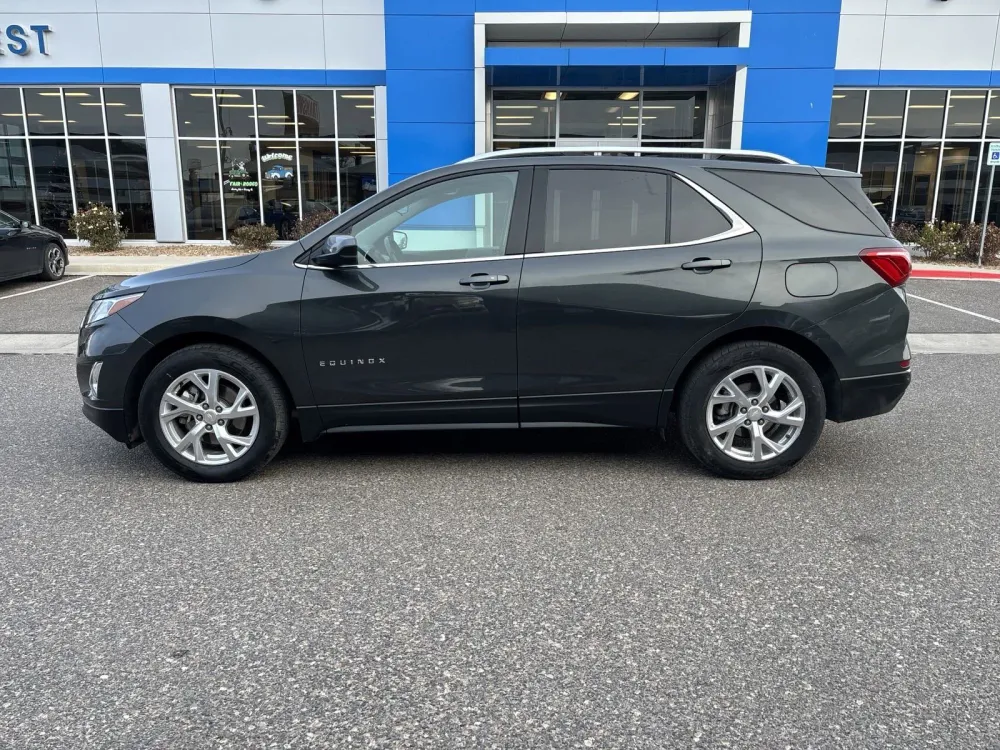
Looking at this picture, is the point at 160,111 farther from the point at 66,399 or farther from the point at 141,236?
the point at 66,399

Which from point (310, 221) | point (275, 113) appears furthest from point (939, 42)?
point (275, 113)

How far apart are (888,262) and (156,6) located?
18755 millimetres

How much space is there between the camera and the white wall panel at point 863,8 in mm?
17906

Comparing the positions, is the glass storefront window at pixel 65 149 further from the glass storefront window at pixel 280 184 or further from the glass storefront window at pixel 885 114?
the glass storefront window at pixel 885 114

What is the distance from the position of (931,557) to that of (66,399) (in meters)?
6.36

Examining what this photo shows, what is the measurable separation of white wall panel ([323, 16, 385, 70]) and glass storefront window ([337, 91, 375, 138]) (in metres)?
0.66

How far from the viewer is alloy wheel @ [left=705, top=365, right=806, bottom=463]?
14.4 feet

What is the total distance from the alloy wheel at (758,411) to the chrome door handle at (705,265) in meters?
0.61

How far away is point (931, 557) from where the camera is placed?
3.56 meters

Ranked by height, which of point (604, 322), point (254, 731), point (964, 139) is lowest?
point (254, 731)

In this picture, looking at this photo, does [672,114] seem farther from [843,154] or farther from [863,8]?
[863,8]

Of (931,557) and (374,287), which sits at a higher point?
(374,287)

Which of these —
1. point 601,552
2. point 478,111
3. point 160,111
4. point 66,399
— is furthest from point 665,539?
point 160,111

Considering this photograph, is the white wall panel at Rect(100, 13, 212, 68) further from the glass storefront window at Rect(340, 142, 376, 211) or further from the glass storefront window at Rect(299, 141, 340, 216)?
the glass storefront window at Rect(340, 142, 376, 211)
